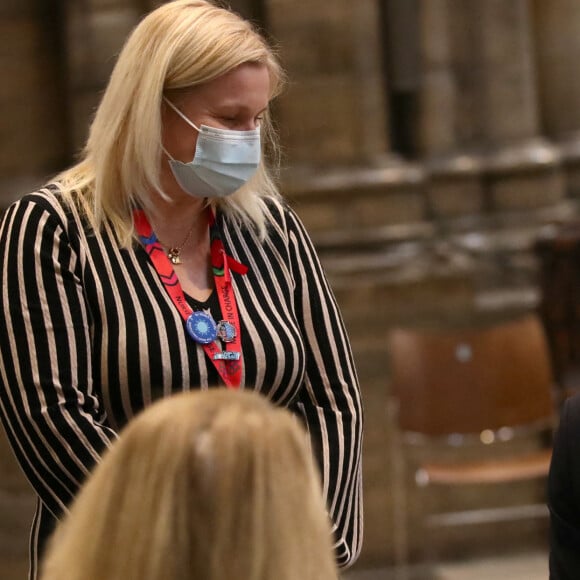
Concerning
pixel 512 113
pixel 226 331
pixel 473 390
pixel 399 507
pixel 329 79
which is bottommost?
pixel 399 507

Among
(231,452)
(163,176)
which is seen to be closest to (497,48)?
(163,176)

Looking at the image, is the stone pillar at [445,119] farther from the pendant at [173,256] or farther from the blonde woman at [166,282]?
the pendant at [173,256]

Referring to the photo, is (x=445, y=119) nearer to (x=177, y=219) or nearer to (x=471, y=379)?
(x=471, y=379)

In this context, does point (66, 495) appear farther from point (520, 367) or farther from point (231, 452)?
point (520, 367)

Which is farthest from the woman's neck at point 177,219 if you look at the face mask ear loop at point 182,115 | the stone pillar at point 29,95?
the stone pillar at point 29,95

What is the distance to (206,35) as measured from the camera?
91.7 inches

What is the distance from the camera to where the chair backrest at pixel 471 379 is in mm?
5188

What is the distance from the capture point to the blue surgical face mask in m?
2.40

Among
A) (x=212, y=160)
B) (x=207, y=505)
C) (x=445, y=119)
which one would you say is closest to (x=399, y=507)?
(x=445, y=119)

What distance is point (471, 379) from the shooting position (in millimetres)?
5242

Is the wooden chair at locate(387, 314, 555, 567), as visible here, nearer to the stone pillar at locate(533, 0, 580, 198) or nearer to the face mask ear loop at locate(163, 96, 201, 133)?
the stone pillar at locate(533, 0, 580, 198)

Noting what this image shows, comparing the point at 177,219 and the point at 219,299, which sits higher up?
the point at 177,219

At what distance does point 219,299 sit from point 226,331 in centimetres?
8

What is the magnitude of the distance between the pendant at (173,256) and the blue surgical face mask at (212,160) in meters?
0.11
